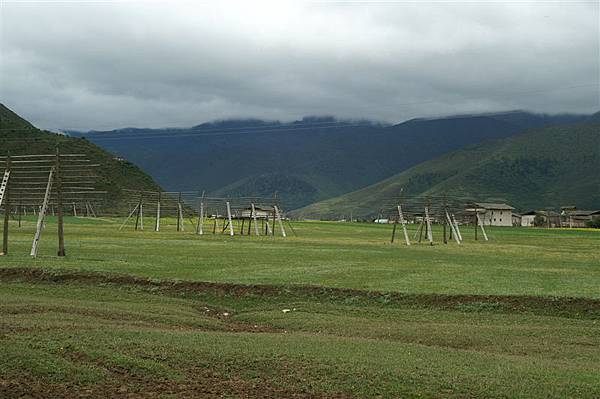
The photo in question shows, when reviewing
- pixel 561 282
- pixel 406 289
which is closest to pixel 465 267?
pixel 561 282

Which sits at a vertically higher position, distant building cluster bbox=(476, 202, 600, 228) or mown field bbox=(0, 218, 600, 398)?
distant building cluster bbox=(476, 202, 600, 228)

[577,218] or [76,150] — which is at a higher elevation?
[76,150]

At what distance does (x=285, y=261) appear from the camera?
1398 inches

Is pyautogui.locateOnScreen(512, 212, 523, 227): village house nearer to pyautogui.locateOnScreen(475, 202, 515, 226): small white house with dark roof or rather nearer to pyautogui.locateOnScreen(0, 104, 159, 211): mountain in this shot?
pyautogui.locateOnScreen(475, 202, 515, 226): small white house with dark roof

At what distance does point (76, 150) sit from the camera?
435ft

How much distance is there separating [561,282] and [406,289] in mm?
6993

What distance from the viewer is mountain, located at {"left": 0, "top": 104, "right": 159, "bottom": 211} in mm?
118269

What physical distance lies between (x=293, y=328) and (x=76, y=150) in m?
123

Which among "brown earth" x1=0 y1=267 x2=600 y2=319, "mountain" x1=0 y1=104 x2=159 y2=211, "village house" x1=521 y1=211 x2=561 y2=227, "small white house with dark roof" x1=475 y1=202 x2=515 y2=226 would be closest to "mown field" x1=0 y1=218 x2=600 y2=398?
"brown earth" x1=0 y1=267 x2=600 y2=319

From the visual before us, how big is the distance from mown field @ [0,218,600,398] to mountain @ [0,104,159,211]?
87735 millimetres

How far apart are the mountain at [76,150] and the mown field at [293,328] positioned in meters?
87.7

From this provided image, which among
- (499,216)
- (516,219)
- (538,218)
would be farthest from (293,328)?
(516,219)

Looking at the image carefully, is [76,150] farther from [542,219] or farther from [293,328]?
[293,328]

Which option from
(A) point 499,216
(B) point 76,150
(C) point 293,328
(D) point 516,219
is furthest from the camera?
(D) point 516,219
